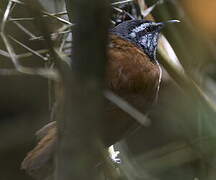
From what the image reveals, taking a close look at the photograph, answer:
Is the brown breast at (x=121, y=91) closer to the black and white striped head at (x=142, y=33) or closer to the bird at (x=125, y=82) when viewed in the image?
the bird at (x=125, y=82)

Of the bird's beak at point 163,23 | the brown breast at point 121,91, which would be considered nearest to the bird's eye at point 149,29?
the bird's beak at point 163,23

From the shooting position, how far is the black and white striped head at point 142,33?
3803 millimetres

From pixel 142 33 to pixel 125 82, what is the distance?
102cm

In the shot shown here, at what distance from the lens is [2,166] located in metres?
4.27

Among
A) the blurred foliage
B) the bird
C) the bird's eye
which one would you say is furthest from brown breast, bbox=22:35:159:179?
the bird's eye

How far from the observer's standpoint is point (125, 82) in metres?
3.06

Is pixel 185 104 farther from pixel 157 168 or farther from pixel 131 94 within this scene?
pixel 131 94

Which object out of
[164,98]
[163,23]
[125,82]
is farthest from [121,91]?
[164,98]

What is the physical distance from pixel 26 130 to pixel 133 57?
3.69 feet

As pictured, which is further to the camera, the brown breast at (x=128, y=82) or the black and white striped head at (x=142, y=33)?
the black and white striped head at (x=142, y=33)

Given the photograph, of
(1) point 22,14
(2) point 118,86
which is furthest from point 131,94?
(1) point 22,14

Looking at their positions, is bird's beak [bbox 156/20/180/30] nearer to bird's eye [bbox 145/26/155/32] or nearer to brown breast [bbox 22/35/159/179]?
bird's eye [bbox 145/26/155/32]

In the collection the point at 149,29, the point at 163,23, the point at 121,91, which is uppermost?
the point at 163,23

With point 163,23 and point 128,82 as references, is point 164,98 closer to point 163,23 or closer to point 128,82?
point 163,23
